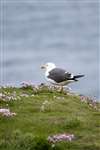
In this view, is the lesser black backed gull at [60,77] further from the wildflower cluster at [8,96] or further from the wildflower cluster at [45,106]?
the wildflower cluster at [45,106]

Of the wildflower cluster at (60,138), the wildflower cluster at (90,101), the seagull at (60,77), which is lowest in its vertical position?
the wildflower cluster at (60,138)

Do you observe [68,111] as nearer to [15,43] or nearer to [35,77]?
[35,77]

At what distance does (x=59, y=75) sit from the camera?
2348 cm

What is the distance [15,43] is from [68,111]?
A: 145 ft

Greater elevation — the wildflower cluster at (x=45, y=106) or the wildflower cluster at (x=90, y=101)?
the wildflower cluster at (x=45, y=106)

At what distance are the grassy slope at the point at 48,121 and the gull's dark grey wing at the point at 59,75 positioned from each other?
81 cm

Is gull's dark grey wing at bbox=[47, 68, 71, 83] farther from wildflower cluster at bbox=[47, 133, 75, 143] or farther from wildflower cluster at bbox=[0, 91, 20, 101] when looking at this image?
wildflower cluster at bbox=[47, 133, 75, 143]

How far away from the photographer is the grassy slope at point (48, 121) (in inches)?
701

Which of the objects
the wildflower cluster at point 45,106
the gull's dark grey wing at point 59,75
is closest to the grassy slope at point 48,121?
the wildflower cluster at point 45,106

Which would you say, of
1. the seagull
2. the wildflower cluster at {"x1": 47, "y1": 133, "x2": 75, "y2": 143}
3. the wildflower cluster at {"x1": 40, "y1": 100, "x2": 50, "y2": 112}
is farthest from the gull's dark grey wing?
the wildflower cluster at {"x1": 47, "y1": 133, "x2": 75, "y2": 143}

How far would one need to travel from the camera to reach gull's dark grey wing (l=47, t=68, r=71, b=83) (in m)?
23.3

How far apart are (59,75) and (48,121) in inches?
166

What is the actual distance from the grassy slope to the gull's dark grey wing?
813 mm

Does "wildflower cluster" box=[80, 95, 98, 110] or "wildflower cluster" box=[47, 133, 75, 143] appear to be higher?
"wildflower cluster" box=[80, 95, 98, 110]
